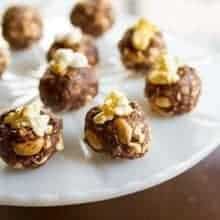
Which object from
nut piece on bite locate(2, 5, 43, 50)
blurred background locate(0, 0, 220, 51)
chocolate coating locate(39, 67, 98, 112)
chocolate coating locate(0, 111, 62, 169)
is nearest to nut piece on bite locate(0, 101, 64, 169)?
chocolate coating locate(0, 111, 62, 169)

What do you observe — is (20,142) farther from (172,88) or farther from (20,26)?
(20,26)

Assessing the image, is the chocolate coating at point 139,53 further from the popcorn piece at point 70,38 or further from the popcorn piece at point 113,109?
the popcorn piece at point 113,109

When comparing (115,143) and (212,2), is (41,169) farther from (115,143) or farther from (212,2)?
(212,2)

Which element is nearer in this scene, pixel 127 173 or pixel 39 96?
pixel 127 173

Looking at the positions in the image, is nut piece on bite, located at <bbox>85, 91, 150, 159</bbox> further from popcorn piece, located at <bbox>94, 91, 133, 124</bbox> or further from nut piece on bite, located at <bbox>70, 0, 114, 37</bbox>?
nut piece on bite, located at <bbox>70, 0, 114, 37</bbox>

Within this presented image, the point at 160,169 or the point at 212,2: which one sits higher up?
the point at 212,2

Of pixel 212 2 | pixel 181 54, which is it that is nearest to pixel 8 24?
pixel 181 54

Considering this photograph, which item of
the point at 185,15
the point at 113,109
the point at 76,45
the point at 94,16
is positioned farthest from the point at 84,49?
the point at 185,15

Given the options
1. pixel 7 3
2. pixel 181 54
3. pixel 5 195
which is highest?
pixel 7 3
